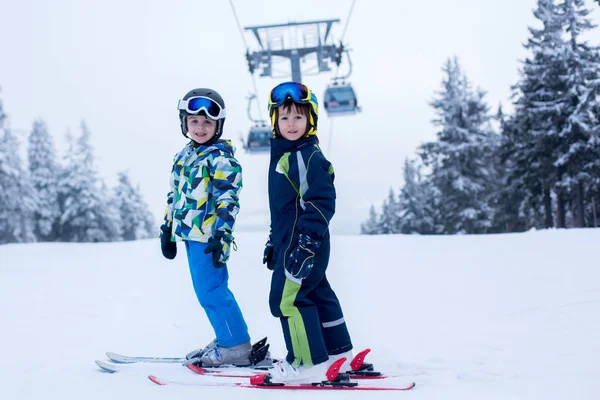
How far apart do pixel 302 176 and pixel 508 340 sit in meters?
2.54

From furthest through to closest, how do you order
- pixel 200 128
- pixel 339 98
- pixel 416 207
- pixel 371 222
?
pixel 371 222 → pixel 416 207 → pixel 339 98 → pixel 200 128

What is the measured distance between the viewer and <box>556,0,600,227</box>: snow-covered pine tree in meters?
23.0

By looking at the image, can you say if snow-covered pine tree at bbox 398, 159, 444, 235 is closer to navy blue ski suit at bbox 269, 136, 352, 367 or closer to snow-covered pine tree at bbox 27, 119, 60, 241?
snow-covered pine tree at bbox 27, 119, 60, 241

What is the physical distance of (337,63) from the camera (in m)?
22.2

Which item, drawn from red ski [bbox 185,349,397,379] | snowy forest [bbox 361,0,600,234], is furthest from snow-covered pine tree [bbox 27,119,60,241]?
red ski [bbox 185,349,397,379]

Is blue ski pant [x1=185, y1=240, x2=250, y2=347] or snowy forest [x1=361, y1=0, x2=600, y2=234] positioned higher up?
snowy forest [x1=361, y1=0, x2=600, y2=234]

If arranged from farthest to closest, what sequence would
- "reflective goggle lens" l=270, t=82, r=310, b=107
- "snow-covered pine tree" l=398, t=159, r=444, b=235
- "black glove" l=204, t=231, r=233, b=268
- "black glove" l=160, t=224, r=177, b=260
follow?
1. "snow-covered pine tree" l=398, t=159, r=444, b=235
2. "black glove" l=160, t=224, r=177, b=260
3. "black glove" l=204, t=231, r=233, b=268
4. "reflective goggle lens" l=270, t=82, r=310, b=107

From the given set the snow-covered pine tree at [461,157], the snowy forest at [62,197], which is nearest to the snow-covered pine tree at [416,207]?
the snow-covered pine tree at [461,157]

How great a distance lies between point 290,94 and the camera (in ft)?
10.5

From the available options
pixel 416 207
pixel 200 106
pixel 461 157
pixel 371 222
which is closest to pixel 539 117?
pixel 461 157

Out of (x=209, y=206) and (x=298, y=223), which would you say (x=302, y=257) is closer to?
(x=298, y=223)

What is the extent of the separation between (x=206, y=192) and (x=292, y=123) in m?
0.86

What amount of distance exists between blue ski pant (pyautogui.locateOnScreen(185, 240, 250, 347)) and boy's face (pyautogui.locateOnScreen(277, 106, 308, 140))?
40.5 inches

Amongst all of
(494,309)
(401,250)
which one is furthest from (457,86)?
(494,309)
